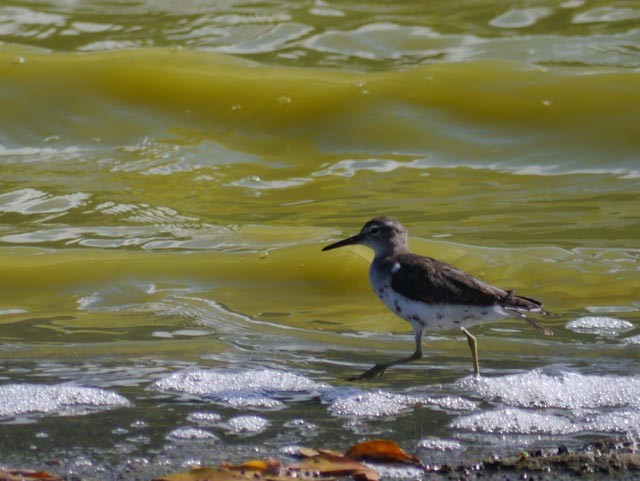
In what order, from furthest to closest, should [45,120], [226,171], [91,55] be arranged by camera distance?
[91,55], [45,120], [226,171]

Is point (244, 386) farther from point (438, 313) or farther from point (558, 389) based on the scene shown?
point (558, 389)

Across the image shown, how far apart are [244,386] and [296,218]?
420 centimetres

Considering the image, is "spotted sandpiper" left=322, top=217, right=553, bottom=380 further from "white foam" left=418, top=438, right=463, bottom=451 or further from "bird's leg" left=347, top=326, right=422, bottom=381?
"white foam" left=418, top=438, right=463, bottom=451

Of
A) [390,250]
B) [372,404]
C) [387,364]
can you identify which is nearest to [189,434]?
[372,404]

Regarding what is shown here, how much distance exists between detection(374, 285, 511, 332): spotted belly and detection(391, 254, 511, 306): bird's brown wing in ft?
0.09

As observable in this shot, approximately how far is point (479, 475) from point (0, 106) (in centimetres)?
890

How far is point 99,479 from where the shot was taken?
4145 mm

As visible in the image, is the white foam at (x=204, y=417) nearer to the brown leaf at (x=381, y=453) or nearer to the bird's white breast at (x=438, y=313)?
the brown leaf at (x=381, y=453)

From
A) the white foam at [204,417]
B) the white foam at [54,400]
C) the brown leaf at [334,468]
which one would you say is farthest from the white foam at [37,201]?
the brown leaf at [334,468]

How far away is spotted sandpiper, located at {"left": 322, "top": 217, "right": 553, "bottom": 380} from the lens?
18.7 feet

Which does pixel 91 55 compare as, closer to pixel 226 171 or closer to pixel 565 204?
pixel 226 171

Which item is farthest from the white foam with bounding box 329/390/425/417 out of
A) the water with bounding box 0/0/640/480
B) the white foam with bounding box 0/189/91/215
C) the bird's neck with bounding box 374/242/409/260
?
the white foam with bounding box 0/189/91/215

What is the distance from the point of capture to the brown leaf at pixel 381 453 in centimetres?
430

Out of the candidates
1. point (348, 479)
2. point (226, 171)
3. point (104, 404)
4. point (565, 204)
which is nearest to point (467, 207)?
point (565, 204)
